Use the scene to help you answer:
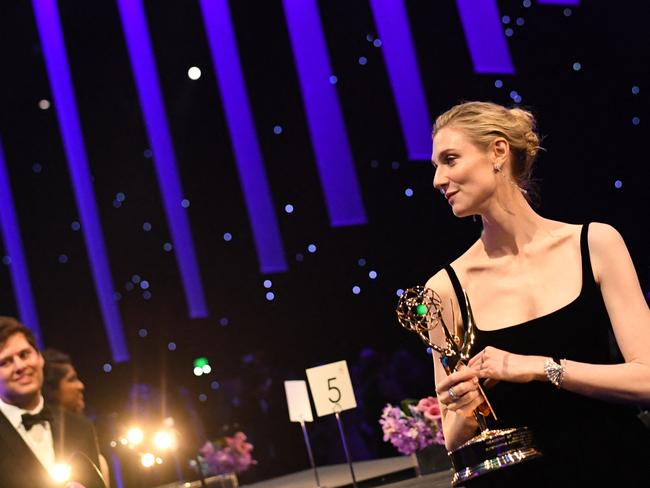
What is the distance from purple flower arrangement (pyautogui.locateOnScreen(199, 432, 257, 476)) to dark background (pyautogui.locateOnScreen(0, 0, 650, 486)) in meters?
0.34

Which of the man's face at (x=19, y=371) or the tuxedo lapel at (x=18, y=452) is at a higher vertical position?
the man's face at (x=19, y=371)

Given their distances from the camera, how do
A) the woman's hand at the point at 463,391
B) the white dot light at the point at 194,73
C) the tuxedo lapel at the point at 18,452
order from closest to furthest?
the woman's hand at the point at 463,391 < the tuxedo lapel at the point at 18,452 < the white dot light at the point at 194,73

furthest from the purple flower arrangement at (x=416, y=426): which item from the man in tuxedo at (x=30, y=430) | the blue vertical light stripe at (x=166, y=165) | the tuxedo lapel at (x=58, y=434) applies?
the blue vertical light stripe at (x=166, y=165)

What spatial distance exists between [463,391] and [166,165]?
704cm

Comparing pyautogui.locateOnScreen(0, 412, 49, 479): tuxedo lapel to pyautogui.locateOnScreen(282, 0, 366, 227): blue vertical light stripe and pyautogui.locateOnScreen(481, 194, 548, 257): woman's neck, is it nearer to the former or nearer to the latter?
pyautogui.locateOnScreen(481, 194, 548, 257): woman's neck

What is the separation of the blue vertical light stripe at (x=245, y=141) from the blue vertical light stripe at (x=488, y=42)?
2234mm

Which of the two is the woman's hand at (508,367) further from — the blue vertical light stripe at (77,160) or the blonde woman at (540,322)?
the blue vertical light stripe at (77,160)

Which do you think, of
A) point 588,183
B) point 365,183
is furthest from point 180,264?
point 588,183

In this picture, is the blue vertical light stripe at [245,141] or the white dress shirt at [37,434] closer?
the white dress shirt at [37,434]

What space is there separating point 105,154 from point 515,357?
26.1 ft

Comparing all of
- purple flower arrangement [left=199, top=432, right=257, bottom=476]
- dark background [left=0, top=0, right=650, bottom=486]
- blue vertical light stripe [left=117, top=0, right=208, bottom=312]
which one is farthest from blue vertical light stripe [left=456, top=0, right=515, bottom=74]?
blue vertical light stripe [left=117, top=0, right=208, bottom=312]

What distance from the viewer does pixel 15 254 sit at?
885cm

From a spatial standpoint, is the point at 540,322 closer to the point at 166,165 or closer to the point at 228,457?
the point at 228,457

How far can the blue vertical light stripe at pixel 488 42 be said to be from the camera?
6.14 m
